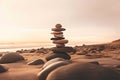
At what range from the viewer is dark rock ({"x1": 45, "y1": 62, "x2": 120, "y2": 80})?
14.5 ft

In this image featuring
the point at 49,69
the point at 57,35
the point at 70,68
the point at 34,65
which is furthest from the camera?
the point at 57,35

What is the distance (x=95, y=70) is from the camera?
4555 mm

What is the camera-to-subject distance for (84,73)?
14.8 feet

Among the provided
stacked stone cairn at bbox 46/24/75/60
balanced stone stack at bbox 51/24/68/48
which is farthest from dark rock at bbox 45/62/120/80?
balanced stone stack at bbox 51/24/68/48

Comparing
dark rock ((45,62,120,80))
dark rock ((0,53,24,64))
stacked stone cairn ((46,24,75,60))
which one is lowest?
dark rock ((45,62,120,80))

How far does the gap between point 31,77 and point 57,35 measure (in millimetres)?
4084

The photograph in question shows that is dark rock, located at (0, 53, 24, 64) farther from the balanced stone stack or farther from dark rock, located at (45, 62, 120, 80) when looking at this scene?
dark rock, located at (45, 62, 120, 80)

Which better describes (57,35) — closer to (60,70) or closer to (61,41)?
(61,41)

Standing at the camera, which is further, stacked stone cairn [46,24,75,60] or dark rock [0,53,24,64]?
stacked stone cairn [46,24,75,60]

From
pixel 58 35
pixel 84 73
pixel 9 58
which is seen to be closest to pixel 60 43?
pixel 58 35

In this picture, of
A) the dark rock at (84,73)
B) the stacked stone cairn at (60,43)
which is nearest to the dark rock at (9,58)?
the stacked stone cairn at (60,43)

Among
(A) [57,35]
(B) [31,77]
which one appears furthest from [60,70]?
(A) [57,35]

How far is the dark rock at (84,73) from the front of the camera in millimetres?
4430

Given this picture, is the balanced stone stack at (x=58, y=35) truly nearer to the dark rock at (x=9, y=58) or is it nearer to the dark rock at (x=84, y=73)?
the dark rock at (x=9, y=58)
